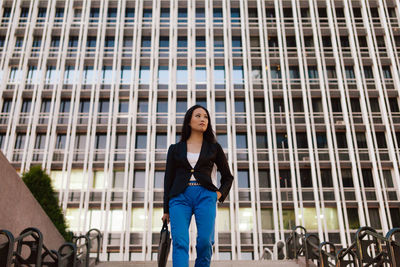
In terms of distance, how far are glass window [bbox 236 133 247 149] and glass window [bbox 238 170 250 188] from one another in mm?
1723

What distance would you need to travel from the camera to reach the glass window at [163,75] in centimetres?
2726

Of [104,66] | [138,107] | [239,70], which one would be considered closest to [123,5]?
[104,66]

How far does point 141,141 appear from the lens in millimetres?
25672

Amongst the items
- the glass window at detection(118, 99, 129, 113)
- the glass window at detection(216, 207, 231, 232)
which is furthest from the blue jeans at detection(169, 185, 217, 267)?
the glass window at detection(118, 99, 129, 113)

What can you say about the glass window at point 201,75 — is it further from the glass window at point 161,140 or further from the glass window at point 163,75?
the glass window at point 161,140

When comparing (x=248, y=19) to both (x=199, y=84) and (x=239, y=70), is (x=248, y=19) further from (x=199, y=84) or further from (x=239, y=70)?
(x=199, y=84)

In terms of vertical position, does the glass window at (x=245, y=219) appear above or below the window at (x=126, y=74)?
below

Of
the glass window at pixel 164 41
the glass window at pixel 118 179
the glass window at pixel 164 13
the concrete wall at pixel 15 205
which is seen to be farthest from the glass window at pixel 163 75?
the concrete wall at pixel 15 205

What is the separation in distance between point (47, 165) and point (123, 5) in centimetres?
1273

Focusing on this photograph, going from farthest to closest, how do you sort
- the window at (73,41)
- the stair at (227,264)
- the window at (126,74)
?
the window at (73,41) < the window at (126,74) < the stair at (227,264)

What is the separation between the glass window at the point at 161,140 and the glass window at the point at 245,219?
652 cm

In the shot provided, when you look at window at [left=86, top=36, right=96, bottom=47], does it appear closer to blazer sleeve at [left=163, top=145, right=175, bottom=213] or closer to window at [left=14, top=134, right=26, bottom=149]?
window at [left=14, top=134, right=26, bottom=149]

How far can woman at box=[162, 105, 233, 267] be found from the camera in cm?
367

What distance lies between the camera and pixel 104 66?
1088 inches
